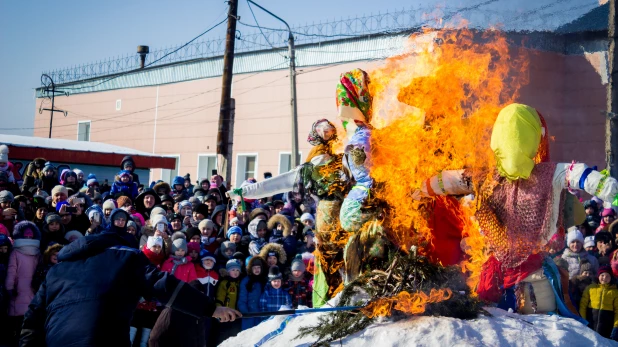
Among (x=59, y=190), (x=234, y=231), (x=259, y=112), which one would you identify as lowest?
(x=234, y=231)

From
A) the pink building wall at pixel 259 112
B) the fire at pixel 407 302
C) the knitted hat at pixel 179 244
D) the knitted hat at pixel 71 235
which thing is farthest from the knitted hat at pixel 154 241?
the pink building wall at pixel 259 112

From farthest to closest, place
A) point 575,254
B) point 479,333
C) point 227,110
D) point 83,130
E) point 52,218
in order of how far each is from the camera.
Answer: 1. point 83,130
2. point 227,110
3. point 575,254
4. point 52,218
5. point 479,333

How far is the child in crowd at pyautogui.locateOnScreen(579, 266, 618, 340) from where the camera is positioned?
34.4 ft

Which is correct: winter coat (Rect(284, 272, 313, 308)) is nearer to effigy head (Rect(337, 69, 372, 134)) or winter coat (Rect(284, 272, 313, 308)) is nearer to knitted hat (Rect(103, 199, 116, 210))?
knitted hat (Rect(103, 199, 116, 210))

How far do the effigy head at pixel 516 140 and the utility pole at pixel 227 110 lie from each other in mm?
12446

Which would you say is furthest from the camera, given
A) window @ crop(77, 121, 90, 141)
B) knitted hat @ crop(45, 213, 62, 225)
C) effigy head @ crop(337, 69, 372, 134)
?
window @ crop(77, 121, 90, 141)

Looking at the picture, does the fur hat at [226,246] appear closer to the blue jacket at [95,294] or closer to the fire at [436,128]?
the fire at [436,128]

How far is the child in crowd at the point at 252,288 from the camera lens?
9.56 m

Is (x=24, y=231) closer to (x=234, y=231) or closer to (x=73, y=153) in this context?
(x=234, y=231)

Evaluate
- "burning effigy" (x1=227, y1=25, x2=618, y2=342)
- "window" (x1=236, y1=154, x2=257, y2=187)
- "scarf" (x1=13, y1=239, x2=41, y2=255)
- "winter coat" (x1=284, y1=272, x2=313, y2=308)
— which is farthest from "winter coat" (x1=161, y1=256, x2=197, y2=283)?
"window" (x1=236, y1=154, x2=257, y2=187)

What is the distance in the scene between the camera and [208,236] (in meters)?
11.1

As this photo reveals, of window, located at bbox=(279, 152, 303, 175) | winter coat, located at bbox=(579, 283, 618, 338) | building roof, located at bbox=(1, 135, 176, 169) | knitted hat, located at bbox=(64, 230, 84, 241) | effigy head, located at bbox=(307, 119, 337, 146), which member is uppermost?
window, located at bbox=(279, 152, 303, 175)

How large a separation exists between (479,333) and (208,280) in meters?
5.51

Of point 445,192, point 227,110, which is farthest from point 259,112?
point 445,192
